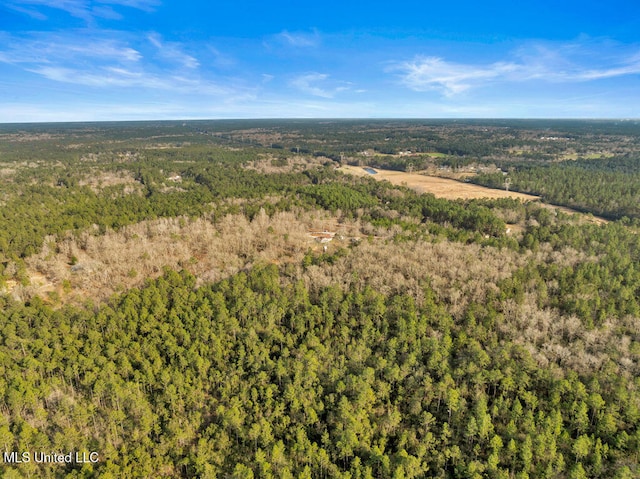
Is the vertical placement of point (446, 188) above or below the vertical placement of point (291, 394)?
above

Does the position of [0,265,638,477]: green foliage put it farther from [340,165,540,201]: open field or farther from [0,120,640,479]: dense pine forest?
[340,165,540,201]: open field

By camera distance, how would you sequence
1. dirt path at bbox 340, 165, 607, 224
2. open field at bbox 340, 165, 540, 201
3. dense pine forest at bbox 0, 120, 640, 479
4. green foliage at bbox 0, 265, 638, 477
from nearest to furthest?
green foliage at bbox 0, 265, 638, 477
dense pine forest at bbox 0, 120, 640, 479
dirt path at bbox 340, 165, 607, 224
open field at bbox 340, 165, 540, 201

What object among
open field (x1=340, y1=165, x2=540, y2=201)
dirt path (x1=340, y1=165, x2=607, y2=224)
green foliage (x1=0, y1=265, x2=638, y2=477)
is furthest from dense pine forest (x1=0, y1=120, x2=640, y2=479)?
open field (x1=340, y1=165, x2=540, y2=201)

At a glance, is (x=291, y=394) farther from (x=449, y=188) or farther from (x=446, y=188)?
(x=449, y=188)

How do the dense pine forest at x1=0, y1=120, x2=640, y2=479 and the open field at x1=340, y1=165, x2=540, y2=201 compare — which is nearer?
the dense pine forest at x1=0, y1=120, x2=640, y2=479

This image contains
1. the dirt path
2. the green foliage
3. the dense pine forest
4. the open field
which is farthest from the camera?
the open field

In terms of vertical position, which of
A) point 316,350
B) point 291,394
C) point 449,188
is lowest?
point 291,394

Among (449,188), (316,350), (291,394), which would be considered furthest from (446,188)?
(291,394)

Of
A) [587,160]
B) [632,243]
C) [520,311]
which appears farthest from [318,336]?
[587,160]

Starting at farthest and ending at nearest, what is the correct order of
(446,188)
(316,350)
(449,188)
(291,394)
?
(449,188), (446,188), (316,350), (291,394)
